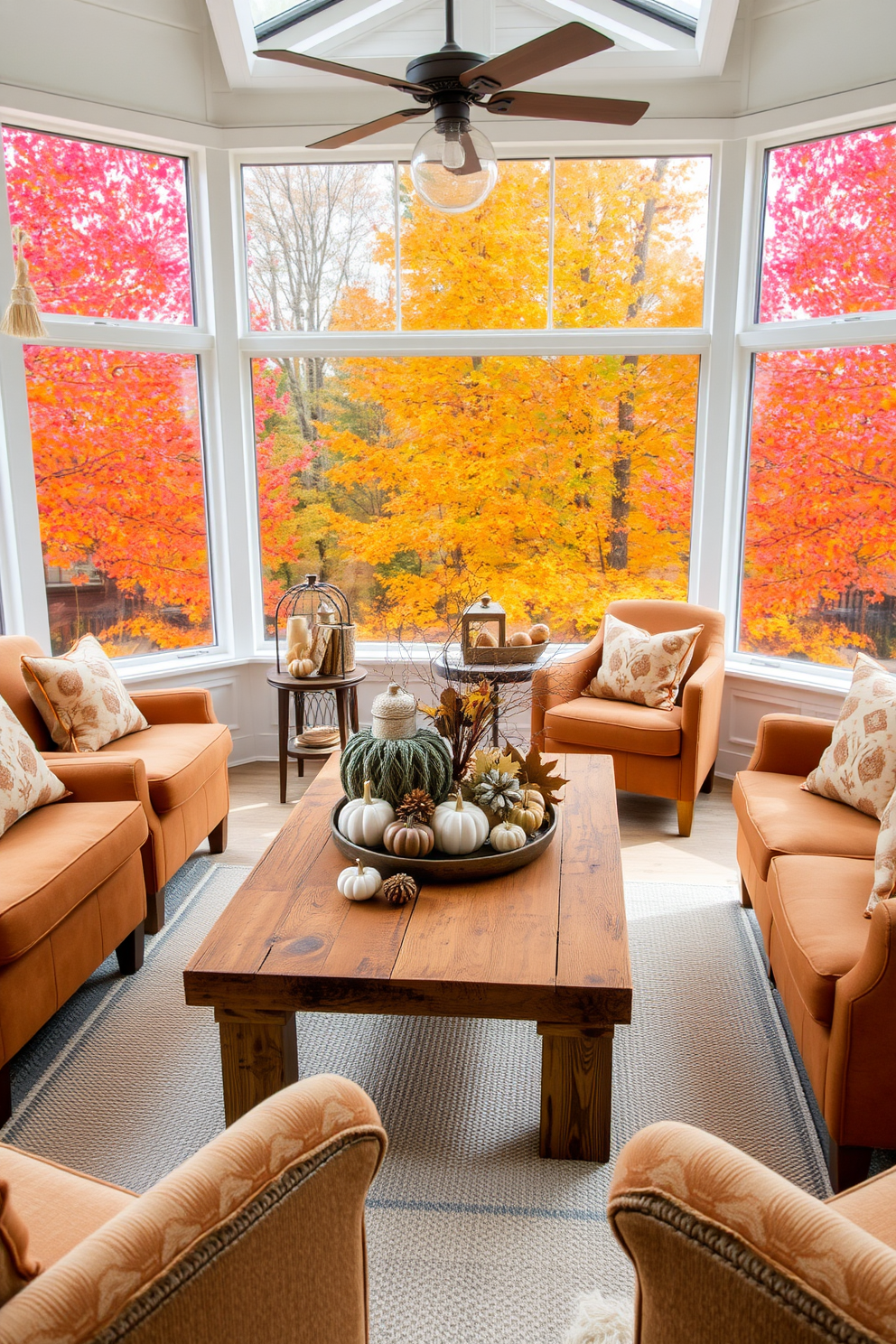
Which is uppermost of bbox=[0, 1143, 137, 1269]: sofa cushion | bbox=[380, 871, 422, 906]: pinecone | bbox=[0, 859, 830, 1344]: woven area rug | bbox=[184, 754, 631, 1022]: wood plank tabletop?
bbox=[380, 871, 422, 906]: pinecone

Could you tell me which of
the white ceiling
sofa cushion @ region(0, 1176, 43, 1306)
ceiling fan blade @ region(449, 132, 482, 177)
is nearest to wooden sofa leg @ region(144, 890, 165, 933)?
sofa cushion @ region(0, 1176, 43, 1306)

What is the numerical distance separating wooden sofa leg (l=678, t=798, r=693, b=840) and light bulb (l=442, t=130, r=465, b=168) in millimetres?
2523

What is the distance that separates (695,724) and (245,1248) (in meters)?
2.94

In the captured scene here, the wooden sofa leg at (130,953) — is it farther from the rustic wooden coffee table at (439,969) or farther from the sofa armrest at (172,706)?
the sofa armrest at (172,706)

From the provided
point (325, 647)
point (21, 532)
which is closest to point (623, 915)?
point (325, 647)

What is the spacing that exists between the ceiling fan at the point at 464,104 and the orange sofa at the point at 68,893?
5.94 feet

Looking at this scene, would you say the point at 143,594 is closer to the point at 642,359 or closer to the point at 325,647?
the point at 325,647

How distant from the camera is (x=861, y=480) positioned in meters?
4.15

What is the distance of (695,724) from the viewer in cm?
374

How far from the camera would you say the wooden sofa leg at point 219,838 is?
367cm

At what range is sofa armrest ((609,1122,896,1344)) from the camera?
37.5 inches

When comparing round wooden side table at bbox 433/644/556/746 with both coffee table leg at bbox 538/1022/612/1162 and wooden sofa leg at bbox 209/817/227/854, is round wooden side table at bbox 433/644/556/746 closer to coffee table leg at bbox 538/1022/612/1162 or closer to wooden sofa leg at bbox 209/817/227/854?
wooden sofa leg at bbox 209/817/227/854

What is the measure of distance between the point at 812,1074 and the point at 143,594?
→ 11.7 ft

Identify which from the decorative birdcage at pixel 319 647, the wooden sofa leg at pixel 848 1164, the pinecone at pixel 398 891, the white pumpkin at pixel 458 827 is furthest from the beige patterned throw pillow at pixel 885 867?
the decorative birdcage at pixel 319 647
